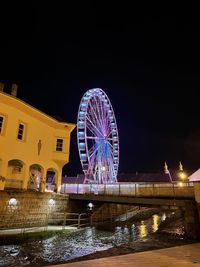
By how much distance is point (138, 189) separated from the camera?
19.2 m

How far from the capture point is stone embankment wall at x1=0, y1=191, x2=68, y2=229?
1608 centimetres

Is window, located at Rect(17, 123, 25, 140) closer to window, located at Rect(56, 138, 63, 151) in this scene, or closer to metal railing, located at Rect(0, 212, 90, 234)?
window, located at Rect(56, 138, 63, 151)

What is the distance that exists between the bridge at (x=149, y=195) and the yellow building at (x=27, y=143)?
2.76m

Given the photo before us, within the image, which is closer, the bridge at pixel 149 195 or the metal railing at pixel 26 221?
the bridge at pixel 149 195

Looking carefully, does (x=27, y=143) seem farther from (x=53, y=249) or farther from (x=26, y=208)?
(x=53, y=249)

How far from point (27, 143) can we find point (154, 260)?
15.2 m

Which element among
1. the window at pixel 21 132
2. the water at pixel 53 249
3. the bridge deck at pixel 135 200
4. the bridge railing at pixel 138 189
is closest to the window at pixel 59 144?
the bridge railing at pixel 138 189

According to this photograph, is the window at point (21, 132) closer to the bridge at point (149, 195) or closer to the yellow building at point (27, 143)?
the yellow building at point (27, 143)

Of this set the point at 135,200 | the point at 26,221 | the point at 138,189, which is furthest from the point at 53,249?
the point at 138,189

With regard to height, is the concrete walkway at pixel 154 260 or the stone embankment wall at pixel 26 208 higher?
the stone embankment wall at pixel 26 208

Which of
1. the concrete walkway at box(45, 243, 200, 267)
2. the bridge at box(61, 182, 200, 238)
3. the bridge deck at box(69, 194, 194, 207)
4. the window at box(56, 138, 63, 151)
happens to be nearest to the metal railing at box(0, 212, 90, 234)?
the bridge deck at box(69, 194, 194, 207)

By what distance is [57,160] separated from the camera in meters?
23.3

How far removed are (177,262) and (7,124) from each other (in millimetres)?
15488

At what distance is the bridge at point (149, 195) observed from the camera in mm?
13739
